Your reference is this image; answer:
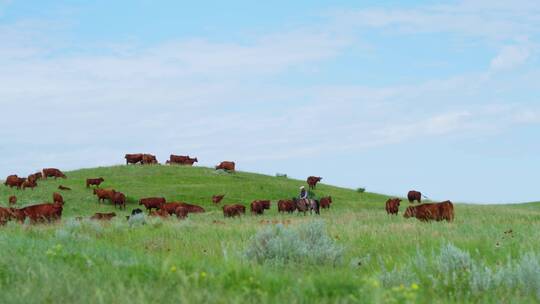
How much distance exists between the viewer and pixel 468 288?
23.6 ft

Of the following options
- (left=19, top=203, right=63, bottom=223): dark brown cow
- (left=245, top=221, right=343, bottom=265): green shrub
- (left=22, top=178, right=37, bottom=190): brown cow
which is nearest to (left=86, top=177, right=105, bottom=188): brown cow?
(left=22, top=178, right=37, bottom=190): brown cow

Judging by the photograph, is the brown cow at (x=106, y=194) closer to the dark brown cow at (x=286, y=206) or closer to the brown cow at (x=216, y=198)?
the brown cow at (x=216, y=198)

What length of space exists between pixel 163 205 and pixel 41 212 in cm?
996

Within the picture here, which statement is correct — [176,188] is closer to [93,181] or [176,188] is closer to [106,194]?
[93,181]

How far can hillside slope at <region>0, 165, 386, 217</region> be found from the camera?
132ft

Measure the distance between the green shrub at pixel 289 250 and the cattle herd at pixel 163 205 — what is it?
461 inches

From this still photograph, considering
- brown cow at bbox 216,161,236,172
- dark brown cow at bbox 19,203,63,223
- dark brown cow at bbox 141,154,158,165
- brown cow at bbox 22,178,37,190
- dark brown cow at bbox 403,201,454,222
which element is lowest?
dark brown cow at bbox 19,203,63,223

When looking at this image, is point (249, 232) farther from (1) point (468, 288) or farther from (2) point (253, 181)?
(2) point (253, 181)

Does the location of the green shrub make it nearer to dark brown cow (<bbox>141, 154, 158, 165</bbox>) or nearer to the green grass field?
the green grass field

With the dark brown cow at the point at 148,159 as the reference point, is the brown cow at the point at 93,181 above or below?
below

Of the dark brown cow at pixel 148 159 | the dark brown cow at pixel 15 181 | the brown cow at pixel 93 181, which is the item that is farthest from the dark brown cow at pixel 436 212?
the dark brown cow at pixel 148 159

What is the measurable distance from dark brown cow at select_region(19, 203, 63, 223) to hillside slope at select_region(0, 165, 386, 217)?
1316 cm

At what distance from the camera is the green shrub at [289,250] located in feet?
31.5

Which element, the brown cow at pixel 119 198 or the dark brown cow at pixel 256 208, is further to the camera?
the brown cow at pixel 119 198
